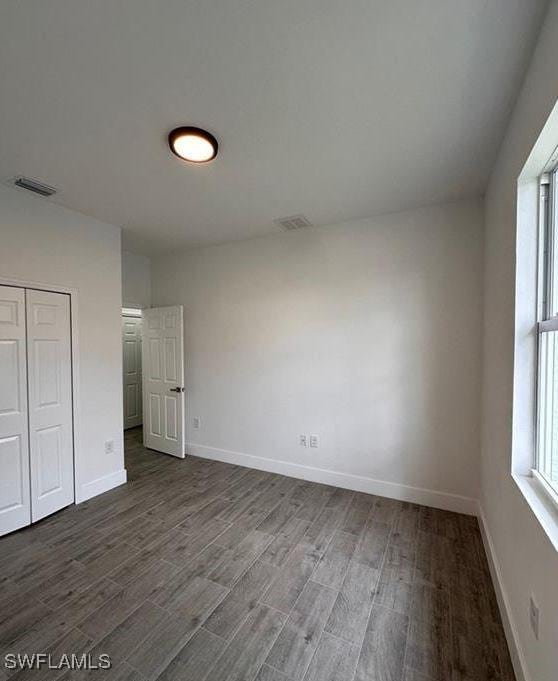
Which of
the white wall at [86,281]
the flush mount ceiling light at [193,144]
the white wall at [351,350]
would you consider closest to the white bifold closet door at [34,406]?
the white wall at [86,281]

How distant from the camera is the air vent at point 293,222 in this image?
2.90 metres

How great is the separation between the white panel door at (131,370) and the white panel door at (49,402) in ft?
7.81

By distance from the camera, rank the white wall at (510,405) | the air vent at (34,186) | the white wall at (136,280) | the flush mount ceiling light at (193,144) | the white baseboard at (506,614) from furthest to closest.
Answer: the white wall at (136,280) < the air vent at (34,186) < the flush mount ceiling light at (193,144) < the white baseboard at (506,614) < the white wall at (510,405)

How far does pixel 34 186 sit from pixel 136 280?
1802 millimetres

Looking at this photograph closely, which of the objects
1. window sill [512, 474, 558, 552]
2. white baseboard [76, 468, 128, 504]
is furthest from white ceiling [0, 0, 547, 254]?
white baseboard [76, 468, 128, 504]

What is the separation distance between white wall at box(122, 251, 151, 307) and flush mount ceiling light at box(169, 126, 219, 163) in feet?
8.24

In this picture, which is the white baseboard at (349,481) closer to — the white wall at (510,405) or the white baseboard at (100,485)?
the white wall at (510,405)

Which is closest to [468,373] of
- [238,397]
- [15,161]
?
[238,397]

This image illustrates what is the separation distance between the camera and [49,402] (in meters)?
2.54

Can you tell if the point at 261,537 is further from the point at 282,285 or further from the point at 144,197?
the point at 144,197

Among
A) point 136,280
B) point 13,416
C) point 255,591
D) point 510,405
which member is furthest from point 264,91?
point 136,280

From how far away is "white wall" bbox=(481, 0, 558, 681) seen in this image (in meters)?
1.04

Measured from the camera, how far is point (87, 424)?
283 centimetres
